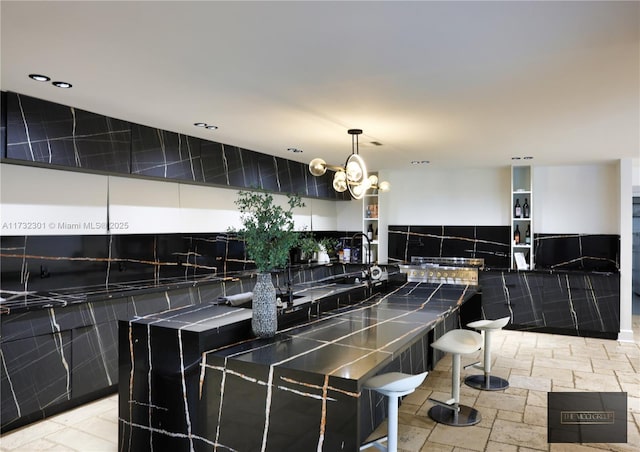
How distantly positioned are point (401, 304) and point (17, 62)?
3.04 metres


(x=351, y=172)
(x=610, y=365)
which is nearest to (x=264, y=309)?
(x=351, y=172)

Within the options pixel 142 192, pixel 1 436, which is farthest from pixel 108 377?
pixel 142 192

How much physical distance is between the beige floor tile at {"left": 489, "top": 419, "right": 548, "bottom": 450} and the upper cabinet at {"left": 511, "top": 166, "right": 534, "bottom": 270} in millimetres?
3590

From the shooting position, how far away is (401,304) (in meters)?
3.71

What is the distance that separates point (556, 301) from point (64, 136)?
19.8 feet

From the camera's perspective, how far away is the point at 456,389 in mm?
3576

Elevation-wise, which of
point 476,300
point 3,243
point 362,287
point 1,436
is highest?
point 3,243

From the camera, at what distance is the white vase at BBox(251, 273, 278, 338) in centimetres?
252

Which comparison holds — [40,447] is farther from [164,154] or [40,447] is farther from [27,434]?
[164,154]

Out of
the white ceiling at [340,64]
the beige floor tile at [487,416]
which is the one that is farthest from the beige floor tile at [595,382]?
the white ceiling at [340,64]

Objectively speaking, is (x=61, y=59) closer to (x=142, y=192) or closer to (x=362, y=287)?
(x=142, y=192)

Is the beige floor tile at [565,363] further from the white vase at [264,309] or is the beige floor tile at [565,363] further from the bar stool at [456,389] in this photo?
the white vase at [264,309]

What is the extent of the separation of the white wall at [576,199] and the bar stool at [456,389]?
3839mm

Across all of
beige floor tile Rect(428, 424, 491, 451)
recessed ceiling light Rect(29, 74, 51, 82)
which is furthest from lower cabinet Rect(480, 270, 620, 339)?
recessed ceiling light Rect(29, 74, 51, 82)
